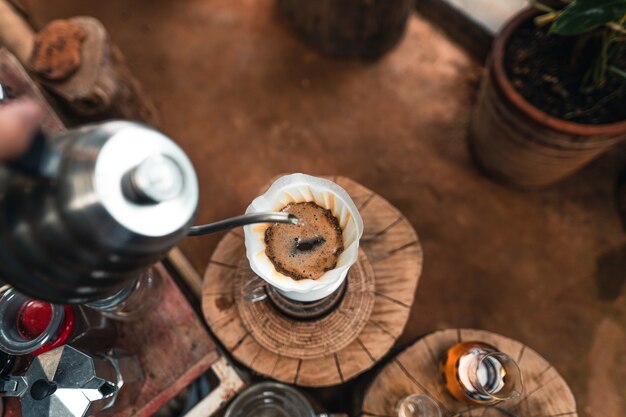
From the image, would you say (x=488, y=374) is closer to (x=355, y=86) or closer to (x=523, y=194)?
(x=523, y=194)

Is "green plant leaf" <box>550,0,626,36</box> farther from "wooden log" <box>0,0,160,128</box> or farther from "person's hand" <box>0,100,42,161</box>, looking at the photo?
"wooden log" <box>0,0,160,128</box>

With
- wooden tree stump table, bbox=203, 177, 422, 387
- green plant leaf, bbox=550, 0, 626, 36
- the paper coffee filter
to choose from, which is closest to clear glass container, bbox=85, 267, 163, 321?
wooden tree stump table, bbox=203, 177, 422, 387

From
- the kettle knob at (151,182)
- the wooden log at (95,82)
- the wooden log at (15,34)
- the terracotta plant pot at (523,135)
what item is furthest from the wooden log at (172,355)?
the terracotta plant pot at (523,135)

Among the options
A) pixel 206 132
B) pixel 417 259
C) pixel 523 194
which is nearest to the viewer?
pixel 417 259

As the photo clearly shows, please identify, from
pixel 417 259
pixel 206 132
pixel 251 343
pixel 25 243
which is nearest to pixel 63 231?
pixel 25 243

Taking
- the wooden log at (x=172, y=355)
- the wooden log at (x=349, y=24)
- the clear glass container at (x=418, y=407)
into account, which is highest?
the wooden log at (x=349, y=24)

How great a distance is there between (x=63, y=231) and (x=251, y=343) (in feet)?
3.14

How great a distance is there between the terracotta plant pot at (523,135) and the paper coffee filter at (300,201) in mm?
1199

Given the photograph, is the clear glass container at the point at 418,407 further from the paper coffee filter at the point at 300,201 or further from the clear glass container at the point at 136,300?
the clear glass container at the point at 136,300

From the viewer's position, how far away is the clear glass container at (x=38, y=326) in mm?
1143

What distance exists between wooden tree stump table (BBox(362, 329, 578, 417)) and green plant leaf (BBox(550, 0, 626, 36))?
111 cm

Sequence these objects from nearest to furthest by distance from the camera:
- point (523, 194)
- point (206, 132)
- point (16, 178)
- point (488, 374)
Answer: point (16, 178), point (488, 374), point (523, 194), point (206, 132)

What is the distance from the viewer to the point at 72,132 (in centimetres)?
65

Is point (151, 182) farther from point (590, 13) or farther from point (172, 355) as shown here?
point (590, 13)
